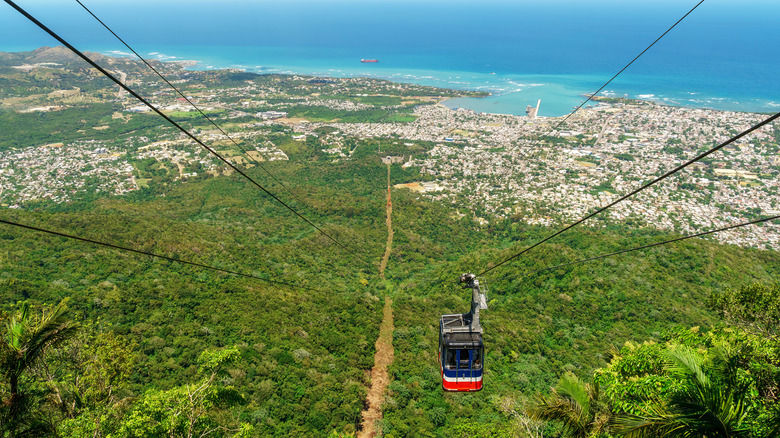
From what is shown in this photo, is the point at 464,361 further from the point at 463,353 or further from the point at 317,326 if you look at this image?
the point at 317,326

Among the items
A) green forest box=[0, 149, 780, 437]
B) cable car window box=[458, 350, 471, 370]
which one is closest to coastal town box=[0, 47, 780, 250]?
green forest box=[0, 149, 780, 437]

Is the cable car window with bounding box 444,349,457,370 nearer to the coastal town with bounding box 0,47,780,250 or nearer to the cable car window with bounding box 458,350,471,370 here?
the cable car window with bounding box 458,350,471,370

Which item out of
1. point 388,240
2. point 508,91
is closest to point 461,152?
point 388,240

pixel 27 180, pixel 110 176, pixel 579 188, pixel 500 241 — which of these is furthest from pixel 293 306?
pixel 27 180

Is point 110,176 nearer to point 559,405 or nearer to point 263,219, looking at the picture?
point 263,219

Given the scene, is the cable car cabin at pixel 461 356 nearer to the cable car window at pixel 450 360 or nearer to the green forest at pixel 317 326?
the cable car window at pixel 450 360

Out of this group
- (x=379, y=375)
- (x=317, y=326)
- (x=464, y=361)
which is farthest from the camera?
(x=317, y=326)

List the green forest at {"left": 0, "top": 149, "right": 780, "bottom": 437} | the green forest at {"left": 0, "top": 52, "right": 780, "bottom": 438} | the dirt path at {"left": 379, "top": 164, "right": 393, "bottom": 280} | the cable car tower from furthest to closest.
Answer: the dirt path at {"left": 379, "top": 164, "right": 393, "bottom": 280} → the cable car tower → the green forest at {"left": 0, "top": 149, "right": 780, "bottom": 437} → the green forest at {"left": 0, "top": 52, "right": 780, "bottom": 438}
